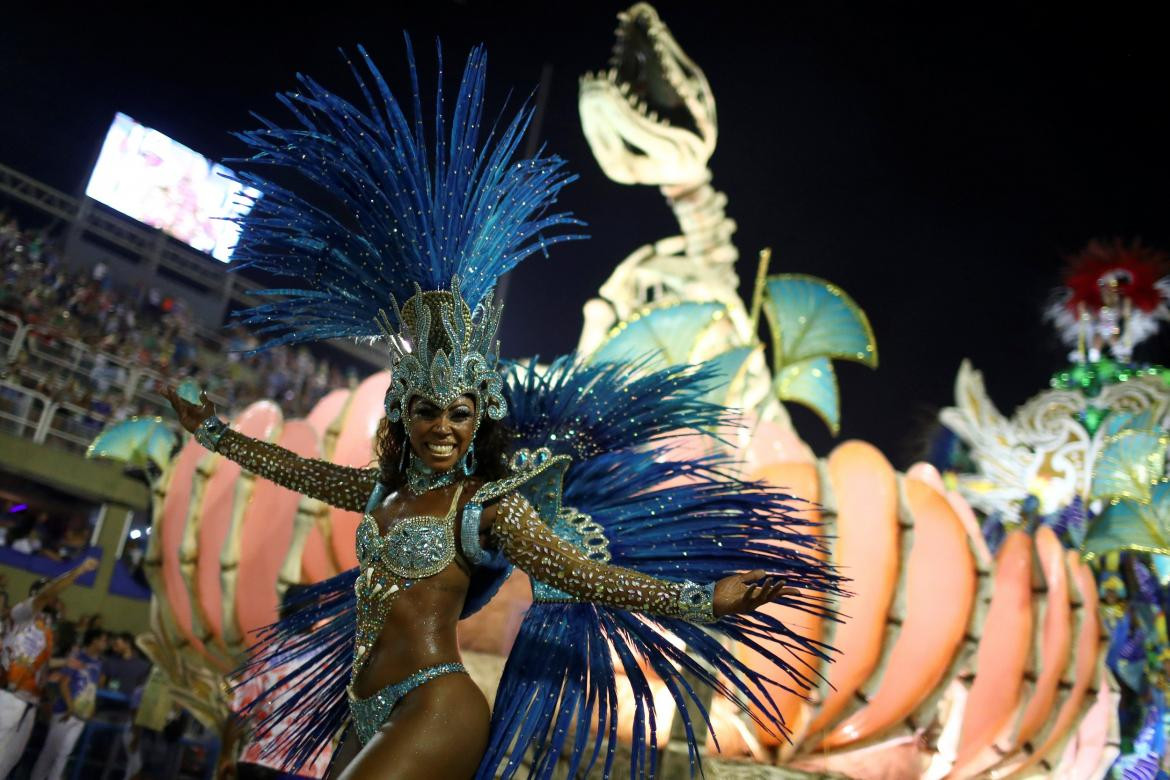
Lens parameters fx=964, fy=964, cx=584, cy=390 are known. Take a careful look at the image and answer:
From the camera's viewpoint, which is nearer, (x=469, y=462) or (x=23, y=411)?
(x=469, y=462)

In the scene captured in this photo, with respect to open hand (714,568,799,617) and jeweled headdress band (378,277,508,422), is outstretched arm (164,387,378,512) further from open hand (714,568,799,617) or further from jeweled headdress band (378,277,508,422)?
open hand (714,568,799,617)

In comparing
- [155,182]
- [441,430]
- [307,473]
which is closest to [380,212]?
[441,430]

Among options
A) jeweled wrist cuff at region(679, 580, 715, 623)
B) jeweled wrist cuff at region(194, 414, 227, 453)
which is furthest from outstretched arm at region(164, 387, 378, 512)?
jeweled wrist cuff at region(679, 580, 715, 623)

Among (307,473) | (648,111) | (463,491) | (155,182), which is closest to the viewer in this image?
(463,491)

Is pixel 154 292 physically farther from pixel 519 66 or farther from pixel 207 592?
pixel 207 592

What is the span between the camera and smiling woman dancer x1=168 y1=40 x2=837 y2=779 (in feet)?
7.84

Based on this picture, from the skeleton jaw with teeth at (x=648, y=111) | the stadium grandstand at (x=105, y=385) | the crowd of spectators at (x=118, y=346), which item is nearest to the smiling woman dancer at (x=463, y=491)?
the stadium grandstand at (x=105, y=385)

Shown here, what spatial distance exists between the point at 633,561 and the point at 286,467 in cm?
109

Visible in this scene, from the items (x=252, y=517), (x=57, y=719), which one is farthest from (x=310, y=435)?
(x=57, y=719)

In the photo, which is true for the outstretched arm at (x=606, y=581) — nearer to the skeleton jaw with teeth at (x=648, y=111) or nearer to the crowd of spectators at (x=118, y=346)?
the skeleton jaw with teeth at (x=648, y=111)

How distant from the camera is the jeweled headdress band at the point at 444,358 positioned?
8.50ft

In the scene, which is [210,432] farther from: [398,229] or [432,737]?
[432,737]

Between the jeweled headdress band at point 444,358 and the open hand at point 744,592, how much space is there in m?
0.84

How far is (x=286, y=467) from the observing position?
114 inches
